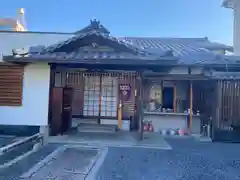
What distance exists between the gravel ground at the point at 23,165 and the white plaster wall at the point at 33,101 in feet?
6.06

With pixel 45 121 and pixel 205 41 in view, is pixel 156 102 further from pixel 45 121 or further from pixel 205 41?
pixel 205 41

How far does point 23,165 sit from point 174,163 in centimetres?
374

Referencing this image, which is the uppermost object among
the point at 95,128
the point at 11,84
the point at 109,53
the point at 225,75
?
the point at 109,53

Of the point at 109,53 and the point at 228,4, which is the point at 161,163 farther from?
the point at 228,4

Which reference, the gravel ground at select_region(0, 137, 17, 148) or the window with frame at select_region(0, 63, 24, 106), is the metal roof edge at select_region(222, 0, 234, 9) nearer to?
the window with frame at select_region(0, 63, 24, 106)

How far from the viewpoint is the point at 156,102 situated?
11.1m

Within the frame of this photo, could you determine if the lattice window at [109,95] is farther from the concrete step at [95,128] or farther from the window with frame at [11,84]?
the window with frame at [11,84]

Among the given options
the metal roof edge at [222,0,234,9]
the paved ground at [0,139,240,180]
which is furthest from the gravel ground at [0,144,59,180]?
the metal roof edge at [222,0,234,9]

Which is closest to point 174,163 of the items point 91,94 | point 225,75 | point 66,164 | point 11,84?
point 66,164

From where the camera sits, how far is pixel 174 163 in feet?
19.9

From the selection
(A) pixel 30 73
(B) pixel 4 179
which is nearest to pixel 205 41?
(A) pixel 30 73

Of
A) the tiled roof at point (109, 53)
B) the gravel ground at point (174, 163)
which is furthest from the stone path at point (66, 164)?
the tiled roof at point (109, 53)

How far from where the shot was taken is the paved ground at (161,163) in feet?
16.8

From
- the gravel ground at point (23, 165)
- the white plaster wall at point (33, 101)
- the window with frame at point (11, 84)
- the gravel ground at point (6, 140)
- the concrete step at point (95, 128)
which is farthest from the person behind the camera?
the concrete step at point (95, 128)
